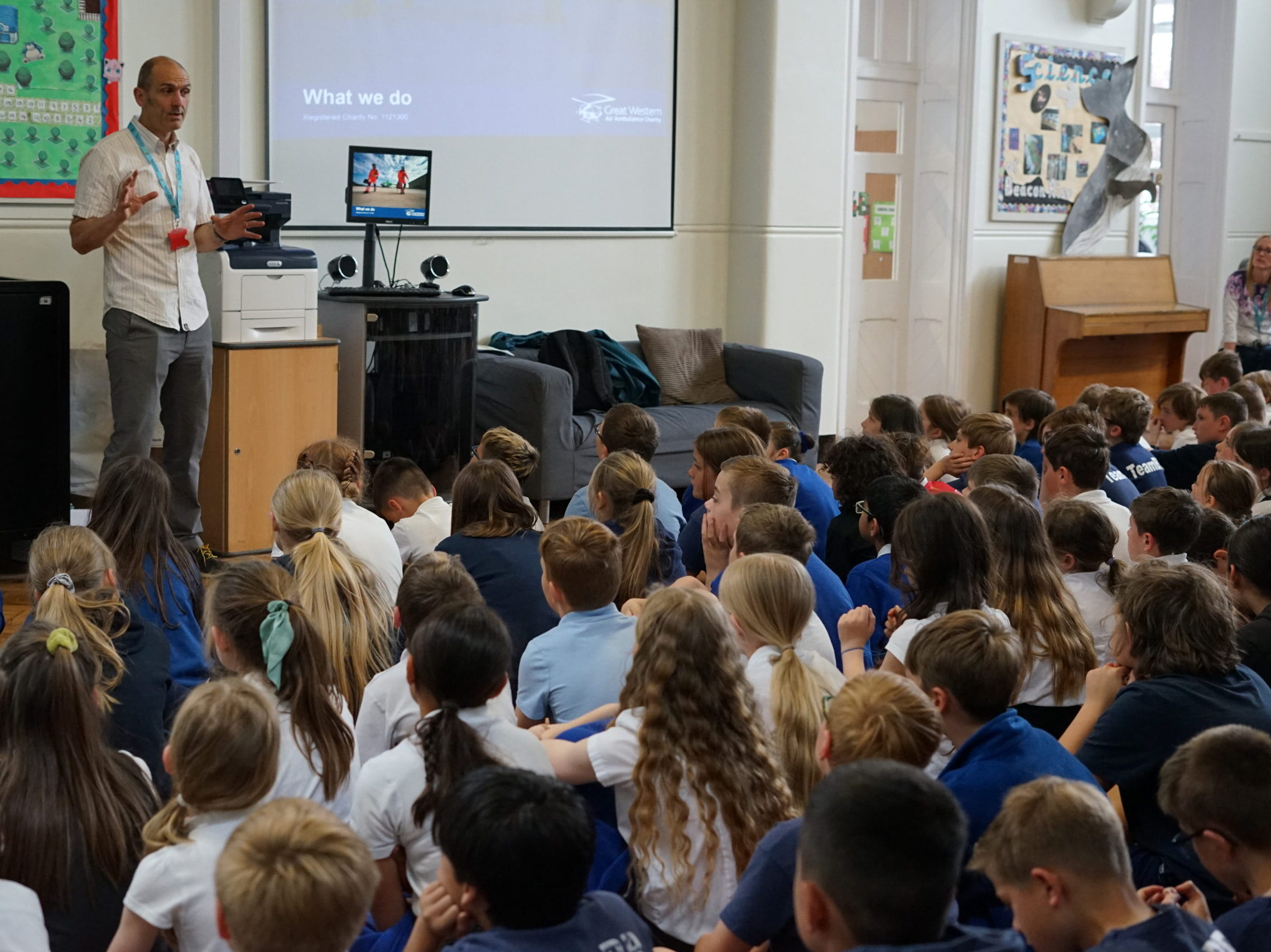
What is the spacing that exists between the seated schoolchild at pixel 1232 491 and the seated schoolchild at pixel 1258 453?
408 mm

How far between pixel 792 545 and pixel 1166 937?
1525 mm

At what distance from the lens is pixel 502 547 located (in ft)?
10.2

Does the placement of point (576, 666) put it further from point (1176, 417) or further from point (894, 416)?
point (1176, 417)

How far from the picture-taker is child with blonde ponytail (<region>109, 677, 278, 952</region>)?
166 cm

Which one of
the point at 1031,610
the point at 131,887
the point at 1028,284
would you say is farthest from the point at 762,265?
the point at 131,887

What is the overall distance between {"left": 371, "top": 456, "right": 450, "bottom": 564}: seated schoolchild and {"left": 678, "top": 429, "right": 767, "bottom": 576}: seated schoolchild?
649mm

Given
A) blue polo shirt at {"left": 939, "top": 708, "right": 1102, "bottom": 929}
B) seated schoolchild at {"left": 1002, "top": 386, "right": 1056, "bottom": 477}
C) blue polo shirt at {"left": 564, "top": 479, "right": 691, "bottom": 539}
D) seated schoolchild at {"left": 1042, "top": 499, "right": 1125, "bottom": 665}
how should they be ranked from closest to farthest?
blue polo shirt at {"left": 939, "top": 708, "right": 1102, "bottom": 929}, seated schoolchild at {"left": 1042, "top": 499, "right": 1125, "bottom": 665}, blue polo shirt at {"left": 564, "top": 479, "right": 691, "bottom": 539}, seated schoolchild at {"left": 1002, "top": 386, "right": 1056, "bottom": 477}

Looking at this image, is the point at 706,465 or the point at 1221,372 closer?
the point at 706,465

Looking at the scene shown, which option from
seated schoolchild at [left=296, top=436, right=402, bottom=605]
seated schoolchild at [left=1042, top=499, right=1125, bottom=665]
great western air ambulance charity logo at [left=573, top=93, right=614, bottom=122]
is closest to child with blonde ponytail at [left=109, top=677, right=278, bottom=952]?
seated schoolchild at [left=296, top=436, right=402, bottom=605]

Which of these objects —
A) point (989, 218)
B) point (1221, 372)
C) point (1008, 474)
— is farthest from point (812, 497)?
point (989, 218)

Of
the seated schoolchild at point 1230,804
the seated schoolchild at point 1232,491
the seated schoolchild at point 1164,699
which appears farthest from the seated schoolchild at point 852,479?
the seated schoolchild at point 1230,804

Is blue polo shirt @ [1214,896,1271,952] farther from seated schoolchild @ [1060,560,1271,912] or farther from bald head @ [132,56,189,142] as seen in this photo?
bald head @ [132,56,189,142]

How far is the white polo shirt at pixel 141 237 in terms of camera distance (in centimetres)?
457

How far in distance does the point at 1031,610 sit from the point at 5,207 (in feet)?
12.8
